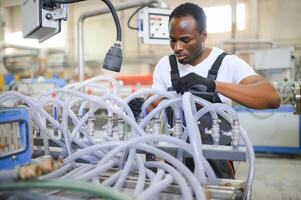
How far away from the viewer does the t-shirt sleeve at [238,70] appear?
1045 millimetres

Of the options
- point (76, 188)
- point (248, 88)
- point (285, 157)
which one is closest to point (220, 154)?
point (248, 88)

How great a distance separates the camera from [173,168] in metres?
0.65

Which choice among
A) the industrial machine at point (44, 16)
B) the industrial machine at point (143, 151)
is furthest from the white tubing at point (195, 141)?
the industrial machine at point (44, 16)

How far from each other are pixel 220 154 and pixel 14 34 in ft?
22.8

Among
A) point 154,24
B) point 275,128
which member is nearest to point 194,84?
point 154,24

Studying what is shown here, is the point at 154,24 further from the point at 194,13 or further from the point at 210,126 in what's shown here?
the point at 210,126

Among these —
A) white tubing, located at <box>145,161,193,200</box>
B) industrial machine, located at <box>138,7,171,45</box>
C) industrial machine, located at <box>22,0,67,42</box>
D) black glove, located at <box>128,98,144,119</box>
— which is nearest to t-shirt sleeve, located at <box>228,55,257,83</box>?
black glove, located at <box>128,98,144,119</box>

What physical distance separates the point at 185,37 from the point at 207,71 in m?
0.15

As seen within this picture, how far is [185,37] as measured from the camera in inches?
41.6

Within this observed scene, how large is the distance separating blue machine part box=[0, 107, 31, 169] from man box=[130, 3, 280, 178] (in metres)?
0.43

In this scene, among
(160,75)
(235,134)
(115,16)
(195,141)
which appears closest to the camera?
(195,141)

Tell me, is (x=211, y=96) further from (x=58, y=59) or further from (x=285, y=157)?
(x=58, y=59)

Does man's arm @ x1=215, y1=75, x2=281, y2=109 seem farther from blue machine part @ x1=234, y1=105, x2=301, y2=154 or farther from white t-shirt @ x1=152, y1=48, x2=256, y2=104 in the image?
blue machine part @ x1=234, y1=105, x2=301, y2=154

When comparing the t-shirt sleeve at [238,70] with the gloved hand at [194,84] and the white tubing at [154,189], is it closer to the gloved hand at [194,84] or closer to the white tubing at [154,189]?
the gloved hand at [194,84]
